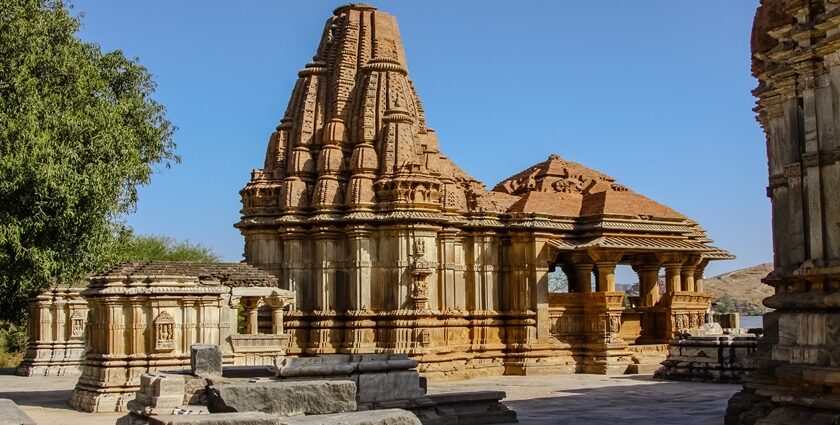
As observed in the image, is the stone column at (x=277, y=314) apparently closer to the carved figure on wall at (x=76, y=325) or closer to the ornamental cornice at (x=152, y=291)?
the ornamental cornice at (x=152, y=291)

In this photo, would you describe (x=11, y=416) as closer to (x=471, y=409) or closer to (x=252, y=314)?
(x=471, y=409)

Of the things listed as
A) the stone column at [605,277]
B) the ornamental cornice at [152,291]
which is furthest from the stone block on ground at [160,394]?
the stone column at [605,277]

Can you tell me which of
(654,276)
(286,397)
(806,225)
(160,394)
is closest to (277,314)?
(160,394)

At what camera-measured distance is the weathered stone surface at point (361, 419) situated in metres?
9.41

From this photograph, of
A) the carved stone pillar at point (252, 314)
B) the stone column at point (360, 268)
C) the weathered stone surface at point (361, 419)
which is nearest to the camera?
the weathered stone surface at point (361, 419)

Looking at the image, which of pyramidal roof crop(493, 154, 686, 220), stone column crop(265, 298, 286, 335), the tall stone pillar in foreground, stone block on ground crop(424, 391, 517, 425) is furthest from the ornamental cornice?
pyramidal roof crop(493, 154, 686, 220)

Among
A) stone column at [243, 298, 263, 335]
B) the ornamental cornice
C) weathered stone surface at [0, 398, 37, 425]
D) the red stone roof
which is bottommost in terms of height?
weathered stone surface at [0, 398, 37, 425]

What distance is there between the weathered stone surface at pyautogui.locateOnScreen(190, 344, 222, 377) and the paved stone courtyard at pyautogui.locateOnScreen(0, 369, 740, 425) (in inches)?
102

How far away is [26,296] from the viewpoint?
26.4 m

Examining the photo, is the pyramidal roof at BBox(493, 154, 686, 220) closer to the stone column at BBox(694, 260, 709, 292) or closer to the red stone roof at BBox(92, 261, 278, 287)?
the stone column at BBox(694, 260, 709, 292)

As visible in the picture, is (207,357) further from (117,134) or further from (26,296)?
(26,296)

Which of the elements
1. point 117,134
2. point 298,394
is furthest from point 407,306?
point 298,394

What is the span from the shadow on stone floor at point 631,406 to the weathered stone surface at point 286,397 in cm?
417

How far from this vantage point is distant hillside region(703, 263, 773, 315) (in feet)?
395
